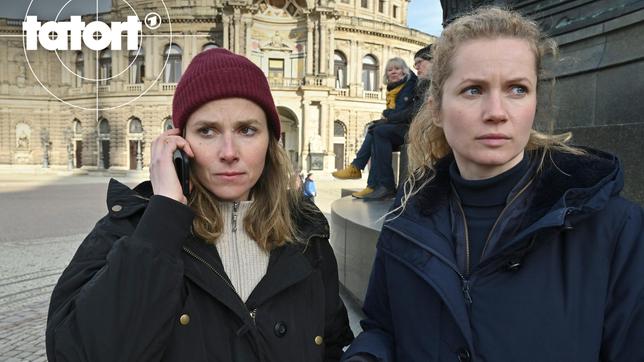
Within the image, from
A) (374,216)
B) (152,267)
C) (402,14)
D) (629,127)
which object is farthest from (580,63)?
(402,14)

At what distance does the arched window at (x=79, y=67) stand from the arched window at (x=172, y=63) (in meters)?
8.53

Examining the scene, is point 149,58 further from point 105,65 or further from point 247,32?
point 247,32

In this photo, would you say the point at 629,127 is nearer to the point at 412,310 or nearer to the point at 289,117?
the point at 412,310

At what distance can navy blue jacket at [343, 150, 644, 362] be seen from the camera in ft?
3.56

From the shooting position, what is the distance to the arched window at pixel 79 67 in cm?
4084

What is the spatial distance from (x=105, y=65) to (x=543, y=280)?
46760 mm

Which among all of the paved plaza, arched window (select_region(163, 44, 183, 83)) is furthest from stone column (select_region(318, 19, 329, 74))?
the paved plaza

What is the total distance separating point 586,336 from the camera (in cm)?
109

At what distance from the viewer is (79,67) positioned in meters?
41.8

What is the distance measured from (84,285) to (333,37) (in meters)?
39.2

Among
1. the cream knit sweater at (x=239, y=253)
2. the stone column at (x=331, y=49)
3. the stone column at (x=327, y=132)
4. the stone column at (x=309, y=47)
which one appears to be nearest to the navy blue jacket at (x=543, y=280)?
the cream knit sweater at (x=239, y=253)

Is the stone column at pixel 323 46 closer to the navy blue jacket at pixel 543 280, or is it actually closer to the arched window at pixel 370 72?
the arched window at pixel 370 72

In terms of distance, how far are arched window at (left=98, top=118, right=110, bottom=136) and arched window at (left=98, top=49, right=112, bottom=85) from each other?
3.76 metres

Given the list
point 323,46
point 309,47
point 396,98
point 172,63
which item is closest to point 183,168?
point 396,98
